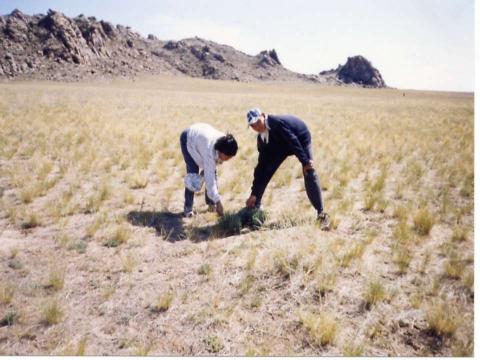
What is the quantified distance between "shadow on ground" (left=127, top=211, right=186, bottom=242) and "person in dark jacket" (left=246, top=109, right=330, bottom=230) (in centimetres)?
118

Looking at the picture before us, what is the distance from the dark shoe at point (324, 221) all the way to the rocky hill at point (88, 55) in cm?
7356

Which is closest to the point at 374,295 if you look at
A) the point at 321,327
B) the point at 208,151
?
the point at 321,327

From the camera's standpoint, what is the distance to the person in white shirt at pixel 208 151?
471 centimetres

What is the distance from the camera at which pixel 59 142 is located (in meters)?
11.0

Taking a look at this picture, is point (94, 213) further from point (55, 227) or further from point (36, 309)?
point (36, 309)

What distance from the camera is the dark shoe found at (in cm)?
519

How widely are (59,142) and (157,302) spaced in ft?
30.1

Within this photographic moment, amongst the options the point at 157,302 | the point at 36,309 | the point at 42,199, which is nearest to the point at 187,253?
the point at 157,302

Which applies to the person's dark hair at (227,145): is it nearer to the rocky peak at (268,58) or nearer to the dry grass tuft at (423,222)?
the dry grass tuft at (423,222)

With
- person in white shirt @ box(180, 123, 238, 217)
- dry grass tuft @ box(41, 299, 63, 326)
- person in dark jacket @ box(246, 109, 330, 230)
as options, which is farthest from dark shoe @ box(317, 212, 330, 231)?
dry grass tuft @ box(41, 299, 63, 326)

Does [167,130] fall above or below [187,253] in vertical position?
above

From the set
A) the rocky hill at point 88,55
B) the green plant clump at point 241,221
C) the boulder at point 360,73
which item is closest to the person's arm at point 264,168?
the green plant clump at point 241,221

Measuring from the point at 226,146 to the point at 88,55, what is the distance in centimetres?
8946

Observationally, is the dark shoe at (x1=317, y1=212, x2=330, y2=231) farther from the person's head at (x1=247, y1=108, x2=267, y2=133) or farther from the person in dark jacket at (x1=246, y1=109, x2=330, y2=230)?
the person's head at (x1=247, y1=108, x2=267, y2=133)
